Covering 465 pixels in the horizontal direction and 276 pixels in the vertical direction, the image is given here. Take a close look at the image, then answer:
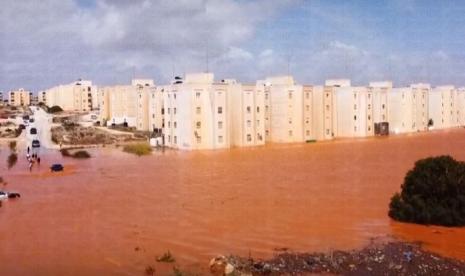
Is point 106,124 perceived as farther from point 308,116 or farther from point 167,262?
point 167,262

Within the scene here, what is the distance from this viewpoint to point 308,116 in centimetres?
5372

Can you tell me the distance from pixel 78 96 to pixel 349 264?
11012cm

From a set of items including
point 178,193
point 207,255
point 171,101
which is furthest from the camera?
point 171,101

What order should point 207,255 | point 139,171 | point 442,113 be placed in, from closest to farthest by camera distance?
point 207,255 → point 139,171 → point 442,113

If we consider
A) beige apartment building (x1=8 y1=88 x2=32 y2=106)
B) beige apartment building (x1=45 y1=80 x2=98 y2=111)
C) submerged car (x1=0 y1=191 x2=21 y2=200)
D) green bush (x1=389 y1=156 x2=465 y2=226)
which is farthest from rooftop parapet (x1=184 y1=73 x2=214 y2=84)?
beige apartment building (x1=8 y1=88 x2=32 y2=106)

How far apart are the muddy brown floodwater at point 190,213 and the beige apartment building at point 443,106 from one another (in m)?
47.0

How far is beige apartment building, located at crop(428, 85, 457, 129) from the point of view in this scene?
77.6 m

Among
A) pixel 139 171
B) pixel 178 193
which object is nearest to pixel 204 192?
pixel 178 193

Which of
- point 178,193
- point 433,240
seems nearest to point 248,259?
point 433,240

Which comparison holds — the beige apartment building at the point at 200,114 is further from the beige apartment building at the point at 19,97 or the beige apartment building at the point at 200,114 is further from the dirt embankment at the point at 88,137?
the beige apartment building at the point at 19,97

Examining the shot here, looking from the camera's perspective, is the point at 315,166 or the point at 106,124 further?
the point at 106,124

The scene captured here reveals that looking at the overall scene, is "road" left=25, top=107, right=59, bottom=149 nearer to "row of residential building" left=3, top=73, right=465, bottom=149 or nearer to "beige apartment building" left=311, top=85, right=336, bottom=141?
"row of residential building" left=3, top=73, right=465, bottom=149

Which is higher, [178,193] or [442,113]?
[442,113]

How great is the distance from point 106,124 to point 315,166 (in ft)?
141
